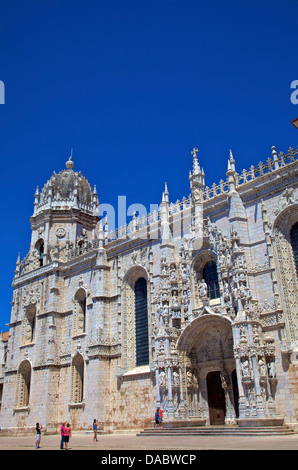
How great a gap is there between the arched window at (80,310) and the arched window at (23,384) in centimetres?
591

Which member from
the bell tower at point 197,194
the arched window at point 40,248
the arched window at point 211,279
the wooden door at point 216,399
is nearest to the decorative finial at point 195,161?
the bell tower at point 197,194

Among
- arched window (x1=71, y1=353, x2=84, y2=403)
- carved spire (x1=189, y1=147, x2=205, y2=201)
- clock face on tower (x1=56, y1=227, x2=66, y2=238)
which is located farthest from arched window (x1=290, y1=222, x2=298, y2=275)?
clock face on tower (x1=56, y1=227, x2=66, y2=238)

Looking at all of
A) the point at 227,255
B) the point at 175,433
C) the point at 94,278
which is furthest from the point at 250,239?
the point at 94,278

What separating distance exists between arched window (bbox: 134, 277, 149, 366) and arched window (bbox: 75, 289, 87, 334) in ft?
17.4

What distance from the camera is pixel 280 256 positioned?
2370 centimetres

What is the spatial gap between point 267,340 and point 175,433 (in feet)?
21.9

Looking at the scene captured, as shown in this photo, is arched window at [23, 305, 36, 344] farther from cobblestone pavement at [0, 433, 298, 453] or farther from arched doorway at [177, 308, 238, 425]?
cobblestone pavement at [0, 433, 298, 453]

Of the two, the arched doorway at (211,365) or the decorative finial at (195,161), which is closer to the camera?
the arched doorway at (211,365)

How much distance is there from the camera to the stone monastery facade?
22703 millimetres

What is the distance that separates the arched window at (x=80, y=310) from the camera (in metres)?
34.8

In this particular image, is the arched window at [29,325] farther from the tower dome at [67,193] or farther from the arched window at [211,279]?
the arched window at [211,279]

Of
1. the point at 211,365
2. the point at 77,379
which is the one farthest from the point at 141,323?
the point at 77,379

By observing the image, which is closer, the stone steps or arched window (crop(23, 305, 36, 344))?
the stone steps

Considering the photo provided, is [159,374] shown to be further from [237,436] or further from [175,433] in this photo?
[237,436]
